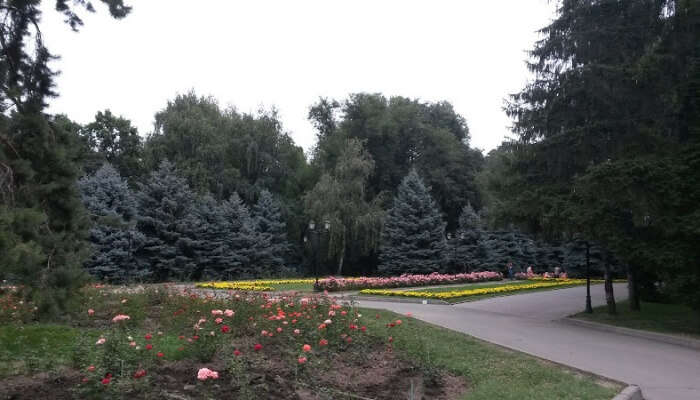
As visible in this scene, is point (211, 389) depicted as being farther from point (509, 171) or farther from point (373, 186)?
point (373, 186)

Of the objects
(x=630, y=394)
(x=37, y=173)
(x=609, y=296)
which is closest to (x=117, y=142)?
(x=609, y=296)

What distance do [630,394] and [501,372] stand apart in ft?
5.52

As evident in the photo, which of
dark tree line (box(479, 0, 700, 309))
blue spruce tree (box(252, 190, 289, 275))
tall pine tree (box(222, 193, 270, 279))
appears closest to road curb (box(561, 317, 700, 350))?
dark tree line (box(479, 0, 700, 309))

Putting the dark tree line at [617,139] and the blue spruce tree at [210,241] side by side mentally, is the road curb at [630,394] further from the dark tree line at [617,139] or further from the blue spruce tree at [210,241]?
the blue spruce tree at [210,241]

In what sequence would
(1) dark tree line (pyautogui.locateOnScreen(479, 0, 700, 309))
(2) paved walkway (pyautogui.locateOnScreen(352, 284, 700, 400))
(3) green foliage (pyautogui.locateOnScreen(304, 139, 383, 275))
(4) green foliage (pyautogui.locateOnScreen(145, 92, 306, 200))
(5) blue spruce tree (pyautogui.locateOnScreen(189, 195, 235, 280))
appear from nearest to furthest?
1. (2) paved walkway (pyautogui.locateOnScreen(352, 284, 700, 400))
2. (1) dark tree line (pyautogui.locateOnScreen(479, 0, 700, 309))
3. (5) blue spruce tree (pyautogui.locateOnScreen(189, 195, 235, 280))
4. (3) green foliage (pyautogui.locateOnScreen(304, 139, 383, 275))
5. (4) green foliage (pyautogui.locateOnScreen(145, 92, 306, 200))

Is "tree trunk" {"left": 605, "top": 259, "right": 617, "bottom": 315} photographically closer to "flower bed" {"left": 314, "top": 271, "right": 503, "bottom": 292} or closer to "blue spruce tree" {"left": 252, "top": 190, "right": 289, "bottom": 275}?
"flower bed" {"left": 314, "top": 271, "right": 503, "bottom": 292}

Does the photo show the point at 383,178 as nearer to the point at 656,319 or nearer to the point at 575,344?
the point at 656,319

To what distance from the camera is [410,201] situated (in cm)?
3978

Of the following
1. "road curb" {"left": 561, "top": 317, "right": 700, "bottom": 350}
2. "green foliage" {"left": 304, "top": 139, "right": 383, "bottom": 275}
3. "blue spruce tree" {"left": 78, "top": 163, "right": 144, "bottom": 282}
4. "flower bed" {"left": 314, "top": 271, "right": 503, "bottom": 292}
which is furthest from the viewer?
"green foliage" {"left": 304, "top": 139, "right": 383, "bottom": 275}

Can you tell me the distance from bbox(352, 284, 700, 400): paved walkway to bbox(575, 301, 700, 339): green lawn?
956mm

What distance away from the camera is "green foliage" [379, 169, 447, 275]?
38531 mm

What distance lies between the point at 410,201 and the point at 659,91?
86.1 feet

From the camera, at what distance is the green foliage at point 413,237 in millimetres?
38531

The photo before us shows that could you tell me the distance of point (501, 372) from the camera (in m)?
7.81
